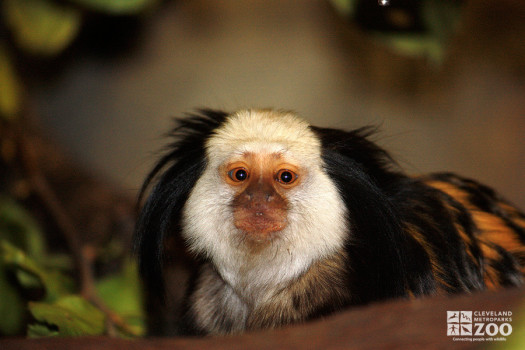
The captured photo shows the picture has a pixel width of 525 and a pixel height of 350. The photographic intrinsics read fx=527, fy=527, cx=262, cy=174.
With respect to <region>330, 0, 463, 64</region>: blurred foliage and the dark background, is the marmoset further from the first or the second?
the dark background

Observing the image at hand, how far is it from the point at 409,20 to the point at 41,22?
1.74 meters

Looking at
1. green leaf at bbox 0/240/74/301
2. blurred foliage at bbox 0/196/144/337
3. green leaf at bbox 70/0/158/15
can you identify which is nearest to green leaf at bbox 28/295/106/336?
blurred foliage at bbox 0/196/144/337

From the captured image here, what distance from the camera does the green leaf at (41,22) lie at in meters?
2.57

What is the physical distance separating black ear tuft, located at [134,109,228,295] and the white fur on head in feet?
0.15

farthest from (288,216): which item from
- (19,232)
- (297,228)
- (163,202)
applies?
(19,232)

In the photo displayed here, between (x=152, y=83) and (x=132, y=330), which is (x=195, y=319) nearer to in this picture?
(x=132, y=330)

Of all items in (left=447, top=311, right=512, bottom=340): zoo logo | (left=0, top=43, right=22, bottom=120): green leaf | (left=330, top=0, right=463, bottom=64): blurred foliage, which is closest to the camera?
(left=447, top=311, right=512, bottom=340): zoo logo

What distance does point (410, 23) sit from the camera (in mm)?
2182

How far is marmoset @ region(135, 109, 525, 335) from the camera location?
189cm

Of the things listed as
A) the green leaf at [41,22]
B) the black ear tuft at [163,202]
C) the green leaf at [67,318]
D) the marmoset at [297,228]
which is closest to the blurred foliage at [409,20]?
the marmoset at [297,228]

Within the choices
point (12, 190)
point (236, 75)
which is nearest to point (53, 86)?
point (12, 190)

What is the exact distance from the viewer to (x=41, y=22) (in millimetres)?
2580

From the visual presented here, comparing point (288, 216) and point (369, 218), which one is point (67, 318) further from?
point (369, 218)

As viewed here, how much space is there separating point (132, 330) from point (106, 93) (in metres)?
2.24
